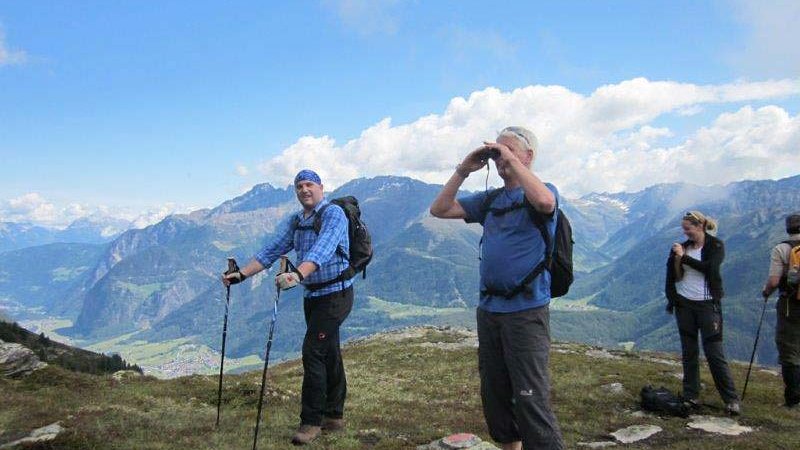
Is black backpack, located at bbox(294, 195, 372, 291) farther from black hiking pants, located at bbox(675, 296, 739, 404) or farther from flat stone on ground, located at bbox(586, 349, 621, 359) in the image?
flat stone on ground, located at bbox(586, 349, 621, 359)

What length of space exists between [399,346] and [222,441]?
22.7m

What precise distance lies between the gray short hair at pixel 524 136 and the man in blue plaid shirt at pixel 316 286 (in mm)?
3955

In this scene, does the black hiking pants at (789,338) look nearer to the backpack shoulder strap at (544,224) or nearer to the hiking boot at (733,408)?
the hiking boot at (733,408)

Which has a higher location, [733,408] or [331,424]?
[331,424]

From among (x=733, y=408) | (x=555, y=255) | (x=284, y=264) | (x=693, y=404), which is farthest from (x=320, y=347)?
(x=733, y=408)

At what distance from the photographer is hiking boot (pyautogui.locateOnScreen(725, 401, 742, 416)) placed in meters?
14.0

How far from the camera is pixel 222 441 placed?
10.7m

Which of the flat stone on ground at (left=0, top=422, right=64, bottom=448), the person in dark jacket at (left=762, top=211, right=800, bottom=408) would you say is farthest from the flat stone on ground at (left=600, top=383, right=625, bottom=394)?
the flat stone on ground at (left=0, top=422, right=64, bottom=448)

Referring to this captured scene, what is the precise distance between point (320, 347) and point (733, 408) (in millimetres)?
10964

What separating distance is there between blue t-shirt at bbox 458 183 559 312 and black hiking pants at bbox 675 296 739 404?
878 centimetres

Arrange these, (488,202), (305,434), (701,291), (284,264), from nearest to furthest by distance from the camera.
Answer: (488,202)
(284,264)
(305,434)
(701,291)

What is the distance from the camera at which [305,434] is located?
33.9ft

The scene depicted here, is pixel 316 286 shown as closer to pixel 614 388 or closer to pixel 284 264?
pixel 284 264

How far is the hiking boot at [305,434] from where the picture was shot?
1020 cm
